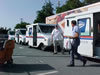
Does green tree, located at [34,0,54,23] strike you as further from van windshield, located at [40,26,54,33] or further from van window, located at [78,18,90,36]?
van window, located at [78,18,90,36]

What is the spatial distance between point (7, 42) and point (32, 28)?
10.5 m

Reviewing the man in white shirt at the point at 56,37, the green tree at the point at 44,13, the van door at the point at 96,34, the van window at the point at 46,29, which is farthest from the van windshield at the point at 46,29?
the green tree at the point at 44,13

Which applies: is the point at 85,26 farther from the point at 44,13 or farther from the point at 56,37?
the point at 44,13

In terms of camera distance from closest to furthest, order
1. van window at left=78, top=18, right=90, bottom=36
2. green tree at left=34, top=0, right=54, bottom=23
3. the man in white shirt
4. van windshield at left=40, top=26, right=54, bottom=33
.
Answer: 1. van window at left=78, top=18, right=90, bottom=36
2. the man in white shirt
3. van windshield at left=40, top=26, right=54, bottom=33
4. green tree at left=34, top=0, right=54, bottom=23

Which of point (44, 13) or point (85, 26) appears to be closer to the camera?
point (85, 26)

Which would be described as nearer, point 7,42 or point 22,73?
point 22,73

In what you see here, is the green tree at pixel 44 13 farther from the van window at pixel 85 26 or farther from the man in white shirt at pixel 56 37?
the van window at pixel 85 26

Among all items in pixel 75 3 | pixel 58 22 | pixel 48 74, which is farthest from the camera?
pixel 75 3

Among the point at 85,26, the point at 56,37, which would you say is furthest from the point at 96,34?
the point at 56,37

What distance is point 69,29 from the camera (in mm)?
11883

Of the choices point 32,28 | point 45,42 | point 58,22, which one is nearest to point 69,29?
point 45,42

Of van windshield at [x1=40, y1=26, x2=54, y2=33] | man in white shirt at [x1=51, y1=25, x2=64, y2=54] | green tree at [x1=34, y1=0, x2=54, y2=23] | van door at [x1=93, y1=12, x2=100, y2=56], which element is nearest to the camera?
van door at [x1=93, y1=12, x2=100, y2=56]

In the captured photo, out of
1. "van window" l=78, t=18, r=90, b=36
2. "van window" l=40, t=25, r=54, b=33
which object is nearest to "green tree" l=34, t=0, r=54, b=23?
"van window" l=40, t=25, r=54, b=33

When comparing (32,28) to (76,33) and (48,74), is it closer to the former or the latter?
(76,33)
